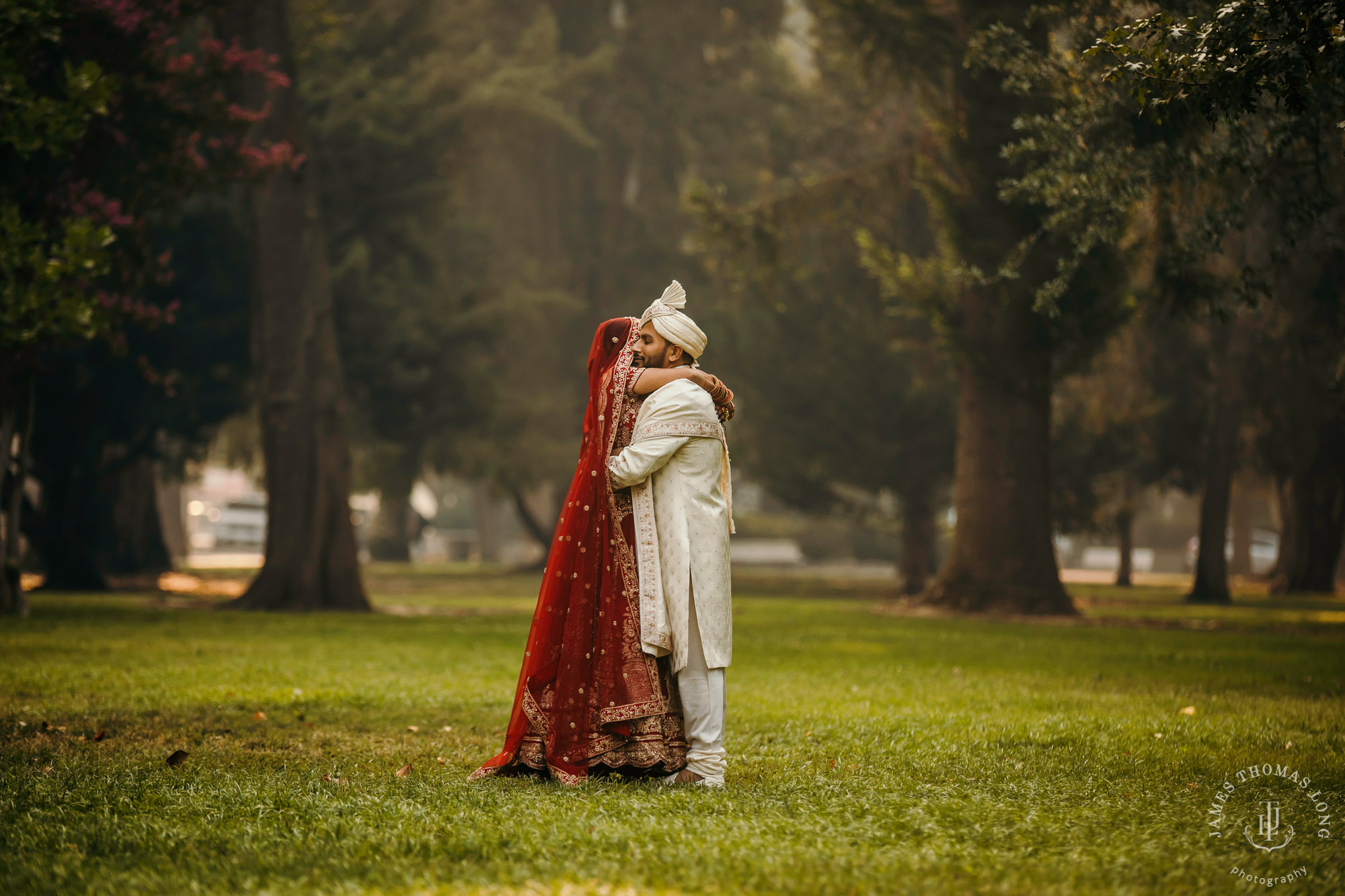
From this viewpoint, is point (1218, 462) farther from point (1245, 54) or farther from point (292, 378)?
point (1245, 54)

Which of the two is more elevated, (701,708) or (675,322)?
(675,322)

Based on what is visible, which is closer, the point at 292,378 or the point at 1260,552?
the point at 292,378

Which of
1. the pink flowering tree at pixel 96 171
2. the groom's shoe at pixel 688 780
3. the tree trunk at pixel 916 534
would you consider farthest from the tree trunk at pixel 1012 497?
the groom's shoe at pixel 688 780

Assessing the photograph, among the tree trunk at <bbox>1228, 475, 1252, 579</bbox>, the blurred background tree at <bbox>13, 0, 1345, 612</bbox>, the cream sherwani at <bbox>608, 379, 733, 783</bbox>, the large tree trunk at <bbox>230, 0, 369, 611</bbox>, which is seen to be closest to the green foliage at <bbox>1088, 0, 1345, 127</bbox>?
the blurred background tree at <bbox>13, 0, 1345, 612</bbox>

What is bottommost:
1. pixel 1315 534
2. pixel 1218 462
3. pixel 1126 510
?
pixel 1315 534

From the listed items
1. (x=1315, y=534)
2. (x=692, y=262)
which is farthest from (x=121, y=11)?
(x=1315, y=534)

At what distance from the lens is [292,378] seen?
56.3 ft

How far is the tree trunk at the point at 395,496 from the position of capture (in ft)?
90.5

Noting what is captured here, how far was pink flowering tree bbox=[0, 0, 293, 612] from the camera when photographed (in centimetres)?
1048

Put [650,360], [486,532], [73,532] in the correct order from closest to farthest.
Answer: [650,360] < [73,532] < [486,532]

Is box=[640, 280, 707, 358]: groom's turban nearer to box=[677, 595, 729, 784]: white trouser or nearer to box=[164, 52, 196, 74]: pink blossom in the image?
box=[677, 595, 729, 784]: white trouser

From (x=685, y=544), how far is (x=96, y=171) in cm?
1084

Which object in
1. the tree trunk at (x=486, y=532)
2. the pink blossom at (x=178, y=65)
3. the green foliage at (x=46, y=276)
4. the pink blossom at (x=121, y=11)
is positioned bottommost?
the tree trunk at (x=486, y=532)

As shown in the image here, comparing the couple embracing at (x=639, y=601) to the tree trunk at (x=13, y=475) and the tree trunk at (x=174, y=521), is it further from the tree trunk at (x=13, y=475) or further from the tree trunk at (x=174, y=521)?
the tree trunk at (x=174, y=521)
